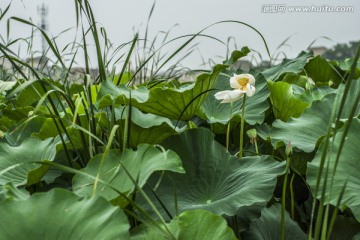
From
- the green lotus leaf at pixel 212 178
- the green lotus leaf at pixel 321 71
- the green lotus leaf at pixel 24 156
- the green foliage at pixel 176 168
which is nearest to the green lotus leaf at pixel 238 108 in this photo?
the green foliage at pixel 176 168

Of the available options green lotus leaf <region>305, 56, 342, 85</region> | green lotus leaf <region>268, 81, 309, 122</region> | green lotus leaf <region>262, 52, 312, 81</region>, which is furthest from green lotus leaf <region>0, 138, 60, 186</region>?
green lotus leaf <region>305, 56, 342, 85</region>

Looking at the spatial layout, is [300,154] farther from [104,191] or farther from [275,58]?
[275,58]

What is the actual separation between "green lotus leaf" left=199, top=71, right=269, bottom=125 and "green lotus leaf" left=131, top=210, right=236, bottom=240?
0.96 ft

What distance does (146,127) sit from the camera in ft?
2.19

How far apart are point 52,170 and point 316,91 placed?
48 centimetres

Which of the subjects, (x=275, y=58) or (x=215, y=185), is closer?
(x=215, y=185)

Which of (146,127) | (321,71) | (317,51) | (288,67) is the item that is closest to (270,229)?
(146,127)

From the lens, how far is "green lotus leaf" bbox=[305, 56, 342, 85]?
1.15 m

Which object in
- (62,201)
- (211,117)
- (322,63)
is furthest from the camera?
(322,63)

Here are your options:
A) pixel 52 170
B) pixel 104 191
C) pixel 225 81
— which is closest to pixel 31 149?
pixel 52 170

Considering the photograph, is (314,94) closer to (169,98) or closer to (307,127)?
(307,127)

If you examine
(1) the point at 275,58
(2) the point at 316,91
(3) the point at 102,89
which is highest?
(3) the point at 102,89

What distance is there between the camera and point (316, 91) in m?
0.93

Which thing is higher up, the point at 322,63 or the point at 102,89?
the point at 102,89
